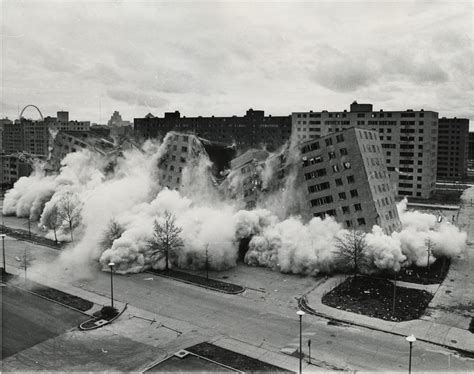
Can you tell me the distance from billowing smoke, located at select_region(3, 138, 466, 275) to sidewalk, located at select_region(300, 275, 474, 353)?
1015 cm

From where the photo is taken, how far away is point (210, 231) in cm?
5150

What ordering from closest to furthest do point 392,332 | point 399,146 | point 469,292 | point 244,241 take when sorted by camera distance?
point 392,332
point 469,292
point 244,241
point 399,146

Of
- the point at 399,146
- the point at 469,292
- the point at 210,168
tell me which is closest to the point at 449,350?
the point at 469,292

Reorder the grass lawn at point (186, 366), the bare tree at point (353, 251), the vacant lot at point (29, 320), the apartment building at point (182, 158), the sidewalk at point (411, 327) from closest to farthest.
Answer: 1. the grass lawn at point (186, 366)
2. the vacant lot at point (29, 320)
3. the sidewalk at point (411, 327)
4. the bare tree at point (353, 251)
5. the apartment building at point (182, 158)

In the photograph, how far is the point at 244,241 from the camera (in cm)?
5550

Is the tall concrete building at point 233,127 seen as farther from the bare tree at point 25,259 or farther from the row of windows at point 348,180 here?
the bare tree at point 25,259

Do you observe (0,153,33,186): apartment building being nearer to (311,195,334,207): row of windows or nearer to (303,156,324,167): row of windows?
(303,156,324,167): row of windows

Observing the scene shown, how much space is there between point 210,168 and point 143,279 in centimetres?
2114

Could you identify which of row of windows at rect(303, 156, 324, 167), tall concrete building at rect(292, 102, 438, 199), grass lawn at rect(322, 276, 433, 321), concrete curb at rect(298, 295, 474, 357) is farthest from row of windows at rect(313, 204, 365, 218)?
tall concrete building at rect(292, 102, 438, 199)

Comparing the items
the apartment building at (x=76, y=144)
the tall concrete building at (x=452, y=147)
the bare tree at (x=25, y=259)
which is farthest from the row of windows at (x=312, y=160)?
the tall concrete building at (x=452, y=147)

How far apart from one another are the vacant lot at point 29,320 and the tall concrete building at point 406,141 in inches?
2877

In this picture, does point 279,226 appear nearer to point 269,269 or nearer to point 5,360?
point 269,269

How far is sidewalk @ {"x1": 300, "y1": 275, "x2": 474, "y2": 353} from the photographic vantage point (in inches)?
1271

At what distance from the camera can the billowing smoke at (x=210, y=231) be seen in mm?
48938
